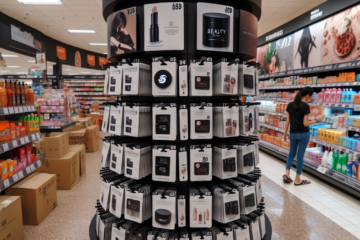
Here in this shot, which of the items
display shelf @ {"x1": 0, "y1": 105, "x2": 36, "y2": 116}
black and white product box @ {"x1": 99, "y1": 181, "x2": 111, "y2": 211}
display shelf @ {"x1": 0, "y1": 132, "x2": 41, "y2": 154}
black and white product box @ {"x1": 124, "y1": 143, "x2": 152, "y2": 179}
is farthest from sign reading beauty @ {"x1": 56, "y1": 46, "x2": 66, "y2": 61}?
black and white product box @ {"x1": 124, "y1": 143, "x2": 152, "y2": 179}

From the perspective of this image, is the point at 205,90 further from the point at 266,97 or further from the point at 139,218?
the point at 266,97

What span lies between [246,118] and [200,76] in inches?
23.1

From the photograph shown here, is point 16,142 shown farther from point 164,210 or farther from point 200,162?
point 200,162

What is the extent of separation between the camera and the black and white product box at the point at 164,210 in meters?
1.85

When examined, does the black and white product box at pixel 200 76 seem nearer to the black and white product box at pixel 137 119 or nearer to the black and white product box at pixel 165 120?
the black and white product box at pixel 165 120

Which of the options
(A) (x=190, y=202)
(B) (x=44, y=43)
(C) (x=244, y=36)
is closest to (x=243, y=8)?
(C) (x=244, y=36)

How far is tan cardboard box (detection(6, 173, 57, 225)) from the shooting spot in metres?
2.68

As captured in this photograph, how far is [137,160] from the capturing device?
192 centimetres

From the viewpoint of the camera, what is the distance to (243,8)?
7.52ft

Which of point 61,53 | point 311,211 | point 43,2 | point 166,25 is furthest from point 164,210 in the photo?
point 61,53

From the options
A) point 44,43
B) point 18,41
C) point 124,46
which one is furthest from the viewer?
point 44,43

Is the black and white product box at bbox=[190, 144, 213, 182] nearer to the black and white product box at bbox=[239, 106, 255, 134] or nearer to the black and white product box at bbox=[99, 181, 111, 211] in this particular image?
the black and white product box at bbox=[239, 106, 255, 134]

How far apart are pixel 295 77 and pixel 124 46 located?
15.7ft

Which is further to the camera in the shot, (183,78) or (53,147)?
(53,147)
